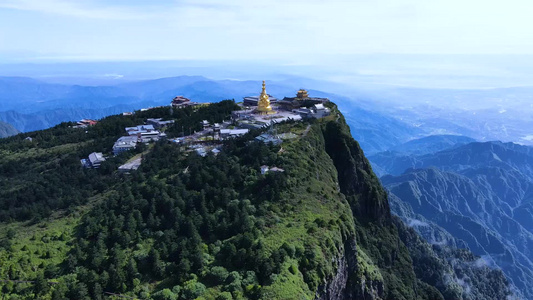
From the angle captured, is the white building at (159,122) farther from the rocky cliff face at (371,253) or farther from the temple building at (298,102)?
the rocky cliff face at (371,253)

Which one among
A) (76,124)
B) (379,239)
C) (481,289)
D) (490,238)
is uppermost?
(76,124)

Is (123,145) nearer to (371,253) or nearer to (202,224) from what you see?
(202,224)

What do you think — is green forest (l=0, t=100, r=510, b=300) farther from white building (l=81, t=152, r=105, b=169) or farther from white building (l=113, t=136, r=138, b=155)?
white building (l=113, t=136, r=138, b=155)

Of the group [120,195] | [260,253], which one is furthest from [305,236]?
[120,195]

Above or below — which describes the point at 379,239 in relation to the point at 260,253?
below

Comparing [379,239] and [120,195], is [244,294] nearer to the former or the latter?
[120,195]

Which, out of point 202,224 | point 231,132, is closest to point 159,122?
point 231,132

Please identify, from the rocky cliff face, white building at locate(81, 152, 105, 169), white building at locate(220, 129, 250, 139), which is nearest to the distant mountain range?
the rocky cliff face
